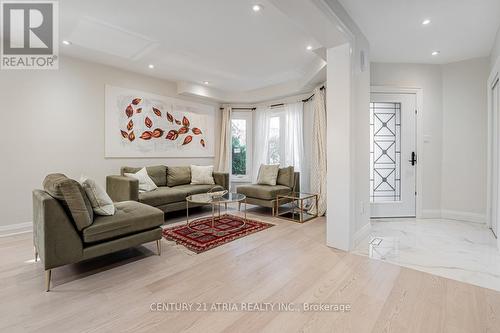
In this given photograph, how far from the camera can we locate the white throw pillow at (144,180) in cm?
396

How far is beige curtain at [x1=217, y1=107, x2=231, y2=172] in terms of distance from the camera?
5.88 meters

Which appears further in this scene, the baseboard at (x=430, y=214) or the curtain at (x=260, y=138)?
the curtain at (x=260, y=138)

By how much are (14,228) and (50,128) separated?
4.74ft

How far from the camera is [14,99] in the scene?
3.25 metres

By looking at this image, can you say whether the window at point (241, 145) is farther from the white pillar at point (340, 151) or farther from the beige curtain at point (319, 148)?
the white pillar at point (340, 151)

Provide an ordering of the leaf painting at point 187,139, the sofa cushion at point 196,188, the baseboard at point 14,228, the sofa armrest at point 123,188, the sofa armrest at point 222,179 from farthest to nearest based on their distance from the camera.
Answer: the leaf painting at point 187,139 → the sofa armrest at point 222,179 → the sofa cushion at point 196,188 → the sofa armrest at point 123,188 → the baseboard at point 14,228

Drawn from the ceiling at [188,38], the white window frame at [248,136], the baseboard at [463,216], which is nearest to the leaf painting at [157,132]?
the ceiling at [188,38]

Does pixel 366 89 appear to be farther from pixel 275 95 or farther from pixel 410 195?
pixel 275 95

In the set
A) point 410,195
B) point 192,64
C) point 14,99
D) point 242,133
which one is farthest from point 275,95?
point 14,99

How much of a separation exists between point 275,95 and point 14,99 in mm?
4364

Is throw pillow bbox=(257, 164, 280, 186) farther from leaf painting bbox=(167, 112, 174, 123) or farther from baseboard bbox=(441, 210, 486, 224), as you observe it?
baseboard bbox=(441, 210, 486, 224)

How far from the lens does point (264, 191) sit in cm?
428

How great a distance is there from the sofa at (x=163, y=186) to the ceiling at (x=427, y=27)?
10.9ft

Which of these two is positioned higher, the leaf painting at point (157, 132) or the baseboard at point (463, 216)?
the leaf painting at point (157, 132)
